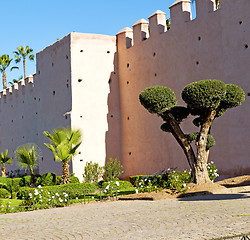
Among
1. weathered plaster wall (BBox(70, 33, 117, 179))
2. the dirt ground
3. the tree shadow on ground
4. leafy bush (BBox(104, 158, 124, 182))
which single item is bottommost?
the tree shadow on ground

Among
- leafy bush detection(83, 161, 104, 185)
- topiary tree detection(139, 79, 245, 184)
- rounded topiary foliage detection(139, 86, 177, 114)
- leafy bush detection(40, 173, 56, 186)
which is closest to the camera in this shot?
topiary tree detection(139, 79, 245, 184)

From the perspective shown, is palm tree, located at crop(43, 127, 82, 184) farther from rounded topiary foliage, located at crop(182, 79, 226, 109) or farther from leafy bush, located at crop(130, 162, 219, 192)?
rounded topiary foliage, located at crop(182, 79, 226, 109)

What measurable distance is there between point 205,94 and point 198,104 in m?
0.37

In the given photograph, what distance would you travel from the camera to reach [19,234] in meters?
8.51

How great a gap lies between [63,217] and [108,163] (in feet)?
42.9

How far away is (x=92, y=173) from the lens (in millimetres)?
22750

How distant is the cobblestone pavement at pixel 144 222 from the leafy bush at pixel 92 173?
34.9 ft

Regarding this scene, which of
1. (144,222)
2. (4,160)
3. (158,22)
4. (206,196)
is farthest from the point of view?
(4,160)

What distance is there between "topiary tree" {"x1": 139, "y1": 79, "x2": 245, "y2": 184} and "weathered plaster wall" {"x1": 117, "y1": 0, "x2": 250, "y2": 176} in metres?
3.39

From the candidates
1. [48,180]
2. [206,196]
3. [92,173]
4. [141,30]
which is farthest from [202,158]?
[141,30]

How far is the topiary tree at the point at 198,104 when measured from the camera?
534 inches

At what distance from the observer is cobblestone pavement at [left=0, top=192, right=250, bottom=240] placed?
751 cm

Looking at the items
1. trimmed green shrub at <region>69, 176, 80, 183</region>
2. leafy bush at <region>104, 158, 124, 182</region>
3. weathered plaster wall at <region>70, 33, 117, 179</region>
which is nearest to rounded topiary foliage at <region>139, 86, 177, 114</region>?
trimmed green shrub at <region>69, 176, 80, 183</region>

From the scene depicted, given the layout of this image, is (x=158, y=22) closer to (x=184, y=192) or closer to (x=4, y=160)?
(x=184, y=192)
